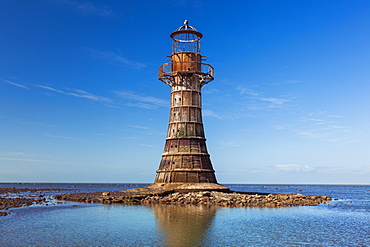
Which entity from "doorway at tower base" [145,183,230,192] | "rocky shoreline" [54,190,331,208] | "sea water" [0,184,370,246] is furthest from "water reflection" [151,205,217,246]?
"doorway at tower base" [145,183,230,192]

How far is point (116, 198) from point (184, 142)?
34.8 ft

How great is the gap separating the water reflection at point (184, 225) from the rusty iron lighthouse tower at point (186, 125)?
12354 mm

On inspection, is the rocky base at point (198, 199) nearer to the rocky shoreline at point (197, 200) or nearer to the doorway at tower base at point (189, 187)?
the rocky shoreline at point (197, 200)

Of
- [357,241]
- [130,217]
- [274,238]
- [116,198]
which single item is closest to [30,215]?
[130,217]

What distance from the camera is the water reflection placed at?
17.6 meters

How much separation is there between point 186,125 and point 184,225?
2210 cm

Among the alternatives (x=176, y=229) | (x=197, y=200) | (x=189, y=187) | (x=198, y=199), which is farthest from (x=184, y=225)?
(x=189, y=187)

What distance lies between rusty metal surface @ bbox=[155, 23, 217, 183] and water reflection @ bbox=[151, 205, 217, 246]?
12.7 m

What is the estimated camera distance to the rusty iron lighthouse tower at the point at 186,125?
41.3m

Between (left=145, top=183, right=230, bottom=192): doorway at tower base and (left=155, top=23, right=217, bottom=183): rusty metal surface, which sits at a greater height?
(left=155, top=23, right=217, bottom=183): rusty metal surface

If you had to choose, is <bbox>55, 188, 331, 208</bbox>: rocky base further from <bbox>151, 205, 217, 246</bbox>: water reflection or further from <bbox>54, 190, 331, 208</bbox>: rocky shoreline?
<bbox>151, 205, 217, 246</bbox>: water reflection

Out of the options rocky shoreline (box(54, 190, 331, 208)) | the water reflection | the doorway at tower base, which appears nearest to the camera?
the water reflection

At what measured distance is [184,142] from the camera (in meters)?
42.3

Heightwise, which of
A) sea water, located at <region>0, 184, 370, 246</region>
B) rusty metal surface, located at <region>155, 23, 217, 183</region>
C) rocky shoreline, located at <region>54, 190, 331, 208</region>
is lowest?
sea water, located at <region>0, 184, 370, 246</region>
